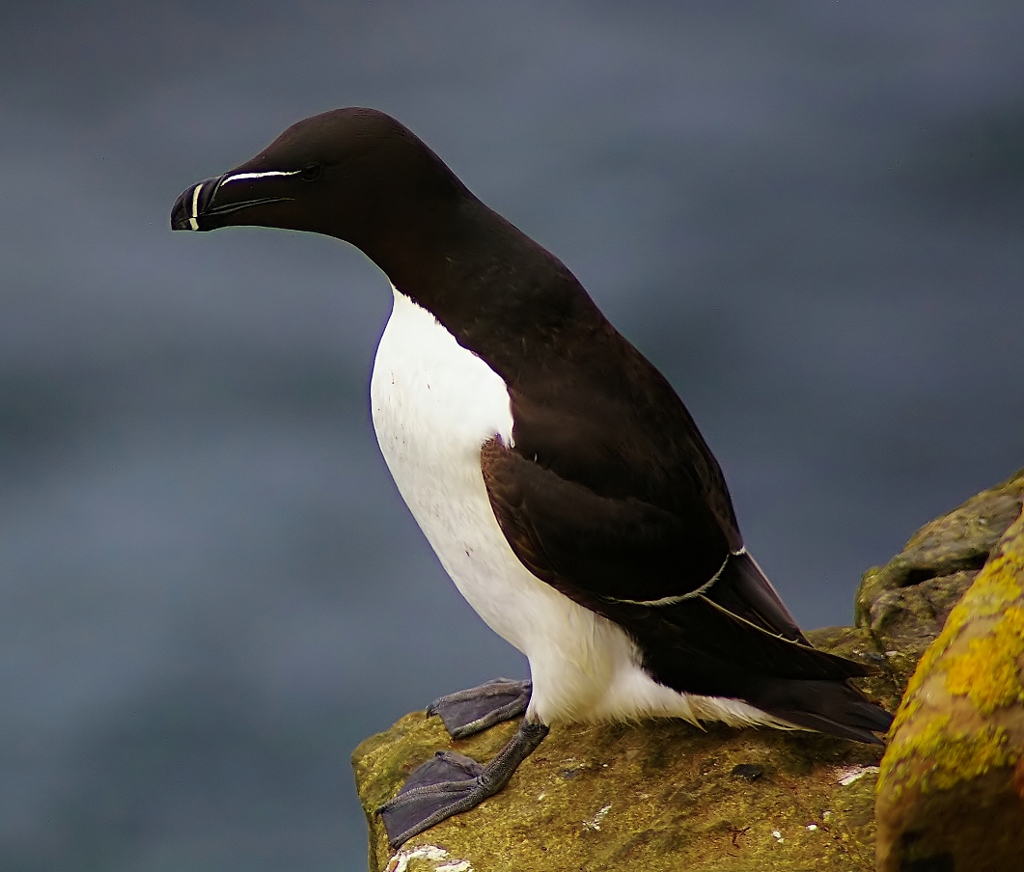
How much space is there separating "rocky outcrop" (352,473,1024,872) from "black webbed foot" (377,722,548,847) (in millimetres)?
30

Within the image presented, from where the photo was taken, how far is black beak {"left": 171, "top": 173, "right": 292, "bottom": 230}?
3105 millimetres

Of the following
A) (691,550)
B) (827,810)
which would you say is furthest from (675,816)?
(691,550)

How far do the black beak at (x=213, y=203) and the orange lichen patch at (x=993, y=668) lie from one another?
5.20 ft

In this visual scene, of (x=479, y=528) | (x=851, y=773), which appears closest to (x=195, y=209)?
(x=479, y=528)

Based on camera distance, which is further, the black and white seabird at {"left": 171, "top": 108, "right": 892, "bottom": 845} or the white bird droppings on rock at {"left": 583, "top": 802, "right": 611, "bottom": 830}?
the white bird droppings on rock at {"left": 583, "top": 802, "right": 611, "bottom": 830}

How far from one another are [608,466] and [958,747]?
97cm

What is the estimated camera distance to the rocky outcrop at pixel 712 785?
118 inches

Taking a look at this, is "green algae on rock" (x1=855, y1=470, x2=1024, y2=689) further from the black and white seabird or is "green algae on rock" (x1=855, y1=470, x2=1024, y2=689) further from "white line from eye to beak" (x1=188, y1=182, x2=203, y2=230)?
"white line from eye to beak" (x1=188, y1=182, x2=203, y2=230)

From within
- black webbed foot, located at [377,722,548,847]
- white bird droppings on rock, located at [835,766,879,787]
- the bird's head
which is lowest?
white bird droppings on rock, located at [835,766,879,787]

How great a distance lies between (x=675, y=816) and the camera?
10.2ft

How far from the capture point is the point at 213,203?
3117 millimetres

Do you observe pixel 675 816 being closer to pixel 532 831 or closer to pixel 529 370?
pixel 532 831

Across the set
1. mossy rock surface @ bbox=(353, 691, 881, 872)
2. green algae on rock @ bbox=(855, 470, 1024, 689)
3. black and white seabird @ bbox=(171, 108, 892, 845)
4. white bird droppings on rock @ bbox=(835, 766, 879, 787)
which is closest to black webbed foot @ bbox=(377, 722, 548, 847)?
mossy rock surface @ bbox=(353, 691, 881, 872)

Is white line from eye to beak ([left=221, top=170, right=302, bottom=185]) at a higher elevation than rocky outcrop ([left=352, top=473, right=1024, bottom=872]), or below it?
higher
